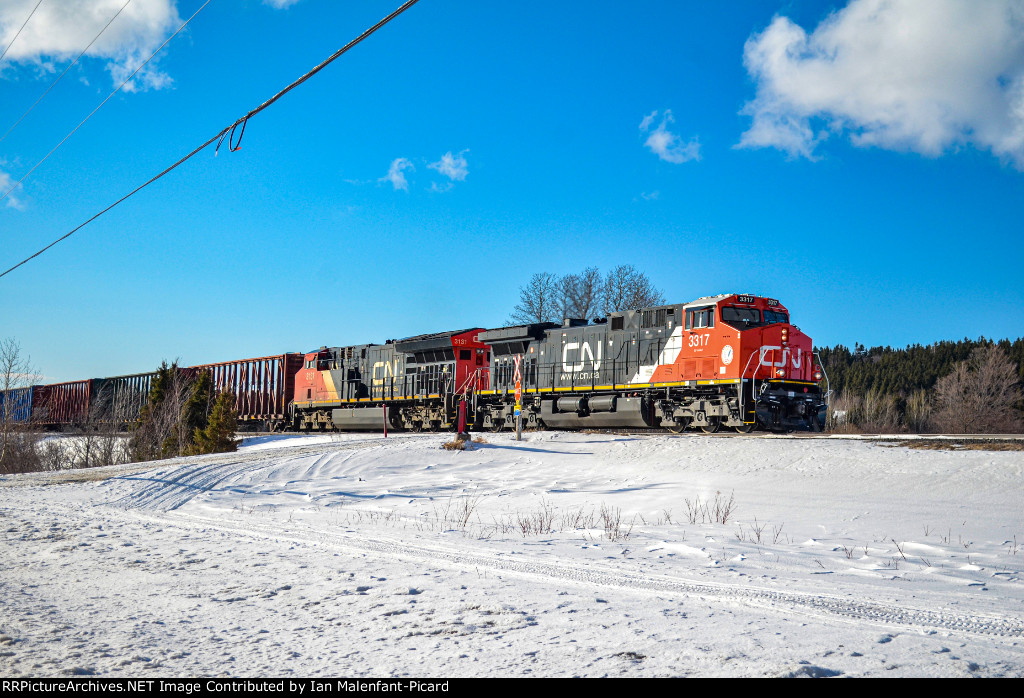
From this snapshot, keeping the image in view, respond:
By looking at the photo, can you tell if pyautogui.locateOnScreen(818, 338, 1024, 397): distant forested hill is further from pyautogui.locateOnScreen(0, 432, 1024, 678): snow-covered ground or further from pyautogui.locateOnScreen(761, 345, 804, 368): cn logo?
pyautogui.locateOnScreen(0, 432, 1024, 678): snow-covered ground

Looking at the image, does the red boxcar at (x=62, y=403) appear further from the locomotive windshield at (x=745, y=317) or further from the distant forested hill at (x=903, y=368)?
the distant forested hill at (x=903, y=368)

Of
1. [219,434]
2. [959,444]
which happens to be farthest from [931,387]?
[219,434]

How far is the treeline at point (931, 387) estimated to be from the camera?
3142cm

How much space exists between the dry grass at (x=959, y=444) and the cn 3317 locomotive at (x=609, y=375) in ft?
12.3

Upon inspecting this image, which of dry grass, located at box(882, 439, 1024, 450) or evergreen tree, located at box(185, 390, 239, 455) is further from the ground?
dry grass, located at box(882, 439, 1024, 450)

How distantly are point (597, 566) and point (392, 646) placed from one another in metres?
2.53

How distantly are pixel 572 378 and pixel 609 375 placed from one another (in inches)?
55.7

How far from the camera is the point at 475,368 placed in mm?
25125

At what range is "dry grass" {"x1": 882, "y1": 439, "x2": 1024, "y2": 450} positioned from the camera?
473 inches

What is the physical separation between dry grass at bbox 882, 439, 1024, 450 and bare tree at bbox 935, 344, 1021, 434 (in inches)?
739

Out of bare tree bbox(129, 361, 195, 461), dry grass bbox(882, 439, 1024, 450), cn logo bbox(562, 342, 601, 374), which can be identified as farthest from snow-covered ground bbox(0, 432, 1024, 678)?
bare tree bbox(129, 361, 195, 461)

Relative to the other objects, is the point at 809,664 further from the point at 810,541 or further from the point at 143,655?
the point at 810,541

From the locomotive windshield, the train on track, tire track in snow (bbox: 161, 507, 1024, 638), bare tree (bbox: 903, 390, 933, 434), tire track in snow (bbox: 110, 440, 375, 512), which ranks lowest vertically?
tire track in snow (bbox: 110, 440, 375, 512)

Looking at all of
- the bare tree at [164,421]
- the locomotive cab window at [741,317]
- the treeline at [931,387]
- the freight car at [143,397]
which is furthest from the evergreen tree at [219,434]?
the treeline at [931,387]
